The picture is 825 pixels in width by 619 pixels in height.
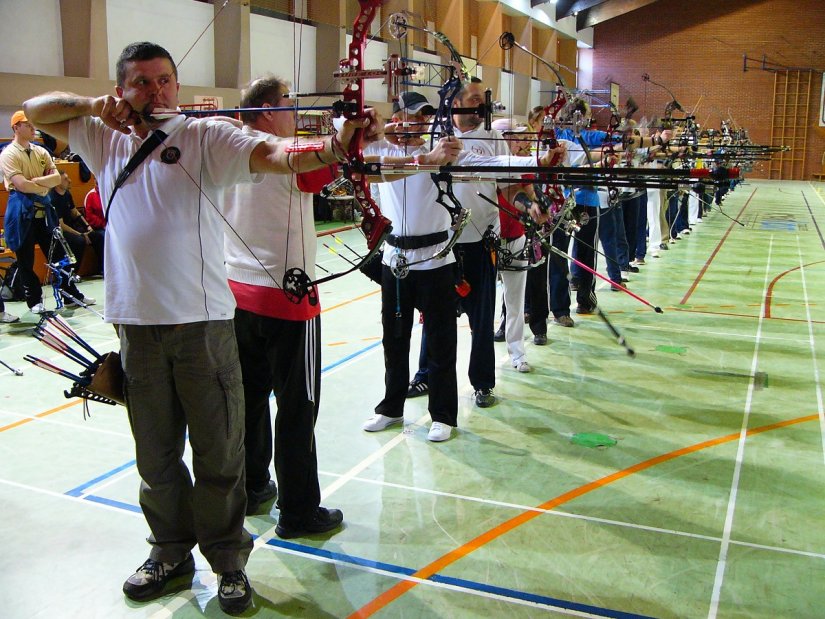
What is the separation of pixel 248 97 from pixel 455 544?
1.55 m

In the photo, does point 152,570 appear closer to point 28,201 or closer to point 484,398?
point 484,398

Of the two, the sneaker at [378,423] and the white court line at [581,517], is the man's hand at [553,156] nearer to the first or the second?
the sneaker at [378,423]

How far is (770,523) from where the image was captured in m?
2.76

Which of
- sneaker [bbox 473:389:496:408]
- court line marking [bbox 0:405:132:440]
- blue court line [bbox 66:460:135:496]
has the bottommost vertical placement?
blue court line [bbox 66:460:135:496]

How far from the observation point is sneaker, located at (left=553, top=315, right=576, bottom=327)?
5.70 meters

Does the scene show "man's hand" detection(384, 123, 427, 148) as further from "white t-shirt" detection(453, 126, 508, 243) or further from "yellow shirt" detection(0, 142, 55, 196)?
"yellow shirt" detection(0, 142, 55, 196)

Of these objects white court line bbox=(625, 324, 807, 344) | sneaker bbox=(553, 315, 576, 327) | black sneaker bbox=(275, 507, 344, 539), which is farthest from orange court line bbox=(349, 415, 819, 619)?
sneaker bbox=(553, 315, 576, 327)

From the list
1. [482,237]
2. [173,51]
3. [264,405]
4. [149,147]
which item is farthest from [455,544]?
[173,51]

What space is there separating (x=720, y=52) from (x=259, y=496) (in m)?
24.8

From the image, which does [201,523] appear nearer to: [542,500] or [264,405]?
[264,405]

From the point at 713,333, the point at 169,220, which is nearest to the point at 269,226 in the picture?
the point at 169,220

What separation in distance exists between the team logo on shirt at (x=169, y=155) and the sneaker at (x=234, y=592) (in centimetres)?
114

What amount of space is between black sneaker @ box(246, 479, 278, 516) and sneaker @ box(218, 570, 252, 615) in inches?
22.2

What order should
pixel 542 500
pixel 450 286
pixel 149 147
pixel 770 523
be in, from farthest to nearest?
pixel 450 286, pixel 542 500, pixel 770 523, pixel 149 147
